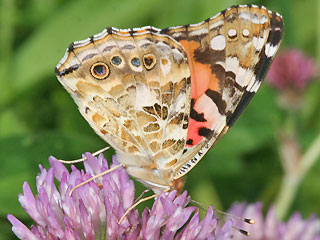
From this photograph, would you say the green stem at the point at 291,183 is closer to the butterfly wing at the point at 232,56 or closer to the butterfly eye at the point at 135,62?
the butterfly wing at the point at 232,56

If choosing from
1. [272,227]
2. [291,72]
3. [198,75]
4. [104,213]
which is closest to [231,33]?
[198,75]

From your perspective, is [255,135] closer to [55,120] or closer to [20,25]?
[55,120]

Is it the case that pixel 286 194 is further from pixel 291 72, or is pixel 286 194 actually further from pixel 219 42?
pixel 219 42

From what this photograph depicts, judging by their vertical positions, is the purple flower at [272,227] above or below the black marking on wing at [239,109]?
below

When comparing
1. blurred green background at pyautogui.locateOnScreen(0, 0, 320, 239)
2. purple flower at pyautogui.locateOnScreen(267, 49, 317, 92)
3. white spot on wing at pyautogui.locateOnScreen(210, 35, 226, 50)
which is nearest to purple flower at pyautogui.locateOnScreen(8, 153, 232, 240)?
white spot on wing at pyautogui.locateOnScreen(210, 35, 226, 50)

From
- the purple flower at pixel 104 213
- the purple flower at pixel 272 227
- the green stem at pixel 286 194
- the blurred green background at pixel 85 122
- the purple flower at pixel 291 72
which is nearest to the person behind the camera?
the purple flower at pixel 104 213

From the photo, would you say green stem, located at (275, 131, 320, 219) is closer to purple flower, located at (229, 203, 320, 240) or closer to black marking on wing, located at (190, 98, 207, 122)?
purple flower, located at (229, 203, 320, 240)

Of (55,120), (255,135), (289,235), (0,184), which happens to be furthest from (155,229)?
(255,135)

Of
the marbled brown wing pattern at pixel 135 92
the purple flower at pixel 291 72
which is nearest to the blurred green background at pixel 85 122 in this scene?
the purple flower at pixel 291 72

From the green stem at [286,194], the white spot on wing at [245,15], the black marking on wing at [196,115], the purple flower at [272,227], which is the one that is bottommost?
the purple flower at [272,227]
